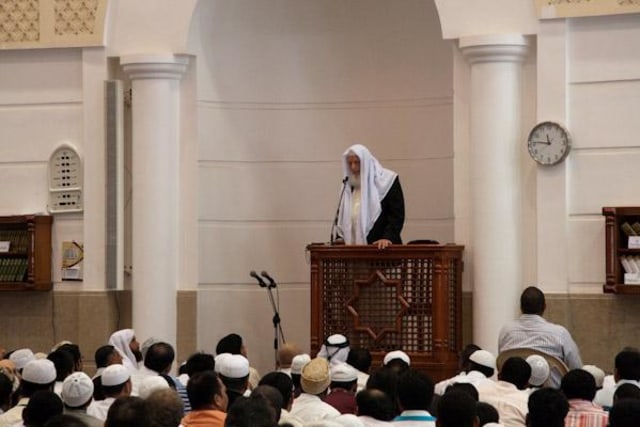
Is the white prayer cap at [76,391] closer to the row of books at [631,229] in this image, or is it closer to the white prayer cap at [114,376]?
the white prayer cap at [114,376]

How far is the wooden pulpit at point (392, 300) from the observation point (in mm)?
10164

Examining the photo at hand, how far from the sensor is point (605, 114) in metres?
10.3

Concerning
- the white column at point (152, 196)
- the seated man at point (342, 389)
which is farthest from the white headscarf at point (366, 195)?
the seated man at point (342, 389)

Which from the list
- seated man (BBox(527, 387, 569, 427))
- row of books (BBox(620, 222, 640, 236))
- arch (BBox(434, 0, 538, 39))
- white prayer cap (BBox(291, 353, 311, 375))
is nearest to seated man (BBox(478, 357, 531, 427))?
seated man (BBox(527, 387, 569, 427))

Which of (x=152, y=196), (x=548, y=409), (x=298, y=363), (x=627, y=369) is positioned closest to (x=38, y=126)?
(x=152, y=196)

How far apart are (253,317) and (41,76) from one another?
2.83 metres

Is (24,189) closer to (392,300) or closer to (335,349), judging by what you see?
(392,300)

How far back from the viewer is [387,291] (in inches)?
406

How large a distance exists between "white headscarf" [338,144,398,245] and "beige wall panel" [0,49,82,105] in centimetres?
257

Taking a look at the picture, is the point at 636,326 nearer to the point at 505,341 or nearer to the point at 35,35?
the point at 505,341

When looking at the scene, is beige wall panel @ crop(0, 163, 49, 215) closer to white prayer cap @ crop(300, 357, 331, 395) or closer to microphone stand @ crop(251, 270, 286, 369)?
microphone stand @ crop(251, 270, 286, 369)

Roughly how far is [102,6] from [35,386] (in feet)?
17.0

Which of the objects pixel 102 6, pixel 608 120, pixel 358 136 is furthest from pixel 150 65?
pixel 608 120

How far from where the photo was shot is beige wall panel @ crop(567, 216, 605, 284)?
1029 centimetres
